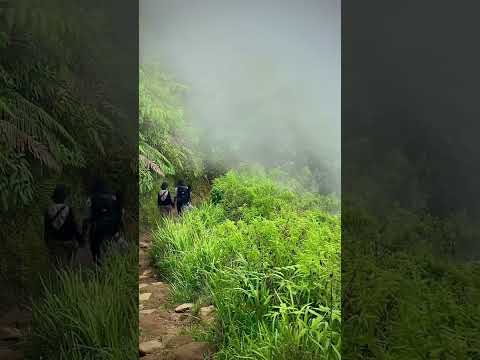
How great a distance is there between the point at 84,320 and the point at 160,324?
1.24 feet

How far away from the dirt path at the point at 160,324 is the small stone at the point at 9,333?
0.60 metres

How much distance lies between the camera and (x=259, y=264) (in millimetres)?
2234

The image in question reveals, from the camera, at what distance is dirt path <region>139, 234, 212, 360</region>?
2.12m

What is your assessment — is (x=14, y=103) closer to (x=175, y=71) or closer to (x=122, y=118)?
(x=122, y=118)

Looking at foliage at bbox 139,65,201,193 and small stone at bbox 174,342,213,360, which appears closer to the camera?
small stone at bbox 174,342,213,360

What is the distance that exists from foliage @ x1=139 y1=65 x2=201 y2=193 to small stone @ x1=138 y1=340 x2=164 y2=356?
804 millimetres

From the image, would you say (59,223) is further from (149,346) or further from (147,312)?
(149,346)

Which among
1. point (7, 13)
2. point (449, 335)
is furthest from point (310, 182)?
point (7, 13)

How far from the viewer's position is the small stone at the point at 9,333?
6.88ft

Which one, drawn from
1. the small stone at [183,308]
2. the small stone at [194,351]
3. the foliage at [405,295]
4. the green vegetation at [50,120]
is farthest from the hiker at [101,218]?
the foliage at [405,295]

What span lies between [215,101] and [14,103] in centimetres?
99

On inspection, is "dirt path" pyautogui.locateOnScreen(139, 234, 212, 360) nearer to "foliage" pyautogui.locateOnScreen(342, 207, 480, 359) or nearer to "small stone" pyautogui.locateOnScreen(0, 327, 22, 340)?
"small stone" pyautogui.locateOnScreen(0, 327, 22, 340)

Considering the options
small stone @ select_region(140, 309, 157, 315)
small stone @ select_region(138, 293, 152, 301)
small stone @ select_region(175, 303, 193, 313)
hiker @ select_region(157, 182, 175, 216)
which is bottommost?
small stone @ select_region(140, 309, 157, 315)

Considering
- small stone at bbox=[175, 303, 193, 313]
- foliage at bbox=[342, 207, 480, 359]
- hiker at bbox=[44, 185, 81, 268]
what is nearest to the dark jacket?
hiker at bbox=[44, 185, 81, 268]
